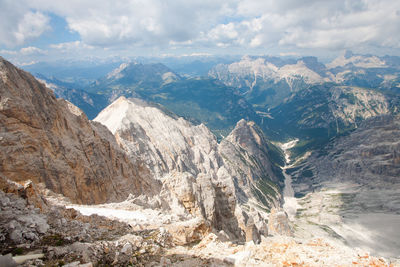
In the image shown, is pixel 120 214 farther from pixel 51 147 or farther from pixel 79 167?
pixel 51 147

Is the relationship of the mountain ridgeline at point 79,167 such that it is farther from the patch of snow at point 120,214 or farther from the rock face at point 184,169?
the patch of snow at point 120,214

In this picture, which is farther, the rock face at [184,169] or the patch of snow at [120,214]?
the rock face at [184,169]

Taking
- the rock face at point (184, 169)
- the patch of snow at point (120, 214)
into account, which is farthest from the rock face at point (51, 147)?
the rock face at point (184, 169)

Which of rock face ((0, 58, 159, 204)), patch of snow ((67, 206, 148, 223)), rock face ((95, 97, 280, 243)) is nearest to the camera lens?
patch of snow ((67, 206, 148, 223))

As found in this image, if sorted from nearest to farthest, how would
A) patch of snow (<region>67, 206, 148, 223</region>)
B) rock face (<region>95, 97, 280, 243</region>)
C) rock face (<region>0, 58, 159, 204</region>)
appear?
patch of snow (<region>67, 206, 148, 223</region>) < rock face (<region>0, 58, 159, 204</region>) < rock face (<region>95, 97, 280, 243</region>)

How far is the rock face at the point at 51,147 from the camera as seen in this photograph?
32.5 m

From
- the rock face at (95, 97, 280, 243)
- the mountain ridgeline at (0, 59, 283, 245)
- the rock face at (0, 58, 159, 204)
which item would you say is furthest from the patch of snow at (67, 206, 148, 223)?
the rock face at (0, 58, 159, 204)

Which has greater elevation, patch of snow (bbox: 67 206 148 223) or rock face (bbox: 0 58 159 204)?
rock face (bbox: 0 58 159 204)

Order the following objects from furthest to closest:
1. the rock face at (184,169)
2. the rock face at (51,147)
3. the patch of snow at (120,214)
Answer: the rock face at (184,169)
the rock face at (51,147)
the patch of snow at (120,214)

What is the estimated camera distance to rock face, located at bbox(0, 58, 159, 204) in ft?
107

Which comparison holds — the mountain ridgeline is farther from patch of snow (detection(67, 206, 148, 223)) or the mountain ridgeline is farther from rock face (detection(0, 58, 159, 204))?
patch of snow (detection(67, 206, 148, 223))

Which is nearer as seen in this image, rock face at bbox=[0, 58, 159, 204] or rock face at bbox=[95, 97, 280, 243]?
rock face at bbox=[0, 58, 159, 204]

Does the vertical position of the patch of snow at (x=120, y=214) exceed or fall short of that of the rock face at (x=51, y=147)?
it falls short

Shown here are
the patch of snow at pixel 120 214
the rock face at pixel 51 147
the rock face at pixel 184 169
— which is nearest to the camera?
the patch of snow at pixel 120 214
